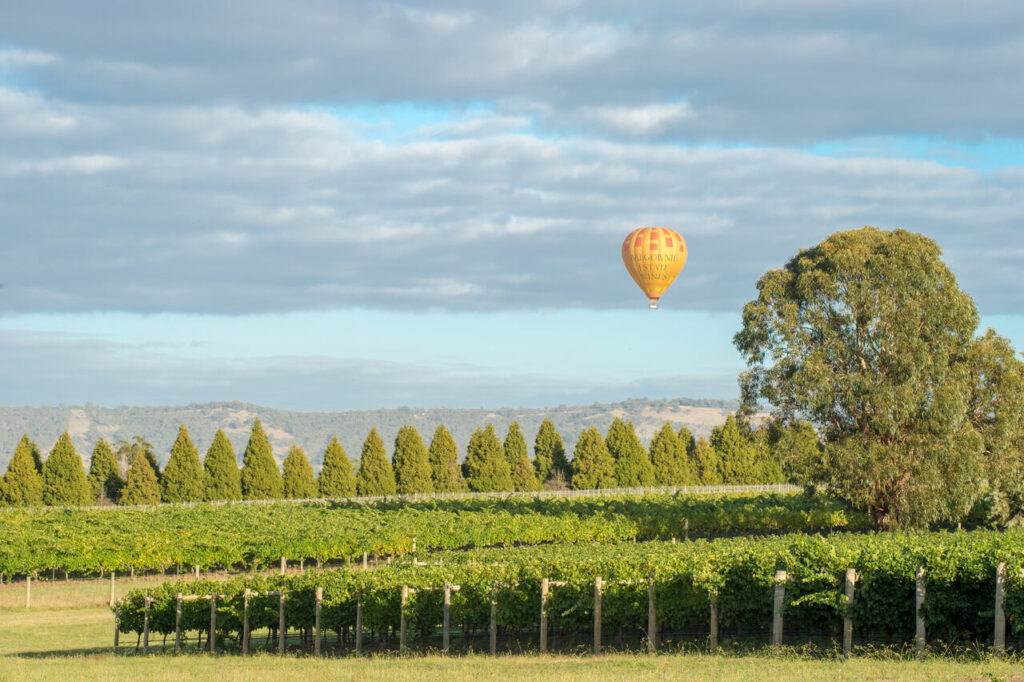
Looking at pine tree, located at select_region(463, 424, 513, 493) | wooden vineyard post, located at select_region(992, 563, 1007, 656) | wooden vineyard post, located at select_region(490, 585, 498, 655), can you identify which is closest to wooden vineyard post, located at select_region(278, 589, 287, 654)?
wooden vineyard post, located at select_region(490, 585, 498, 655)

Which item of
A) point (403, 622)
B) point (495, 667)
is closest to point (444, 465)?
point (403, 622)

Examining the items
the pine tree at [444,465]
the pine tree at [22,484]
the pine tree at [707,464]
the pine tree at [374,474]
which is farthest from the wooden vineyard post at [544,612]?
the pine tree at [707,464]

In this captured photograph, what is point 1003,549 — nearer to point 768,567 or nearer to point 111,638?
point 768,567

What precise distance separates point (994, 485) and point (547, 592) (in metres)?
28.5

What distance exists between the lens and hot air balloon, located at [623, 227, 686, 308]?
5253 centimetres

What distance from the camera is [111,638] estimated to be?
37.1m

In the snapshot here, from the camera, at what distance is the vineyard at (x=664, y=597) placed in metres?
20.0

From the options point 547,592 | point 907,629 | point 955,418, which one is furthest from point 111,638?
point 955,418

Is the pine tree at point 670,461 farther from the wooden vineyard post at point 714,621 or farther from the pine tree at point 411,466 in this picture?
the wooden vineyard post at point 714,621

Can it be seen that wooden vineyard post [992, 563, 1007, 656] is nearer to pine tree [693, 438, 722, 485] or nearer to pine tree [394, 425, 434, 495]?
pine tree [394, 425, 434, 495]

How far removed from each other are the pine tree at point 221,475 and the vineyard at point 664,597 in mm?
56844

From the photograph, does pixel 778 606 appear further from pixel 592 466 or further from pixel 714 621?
pixel 592 466

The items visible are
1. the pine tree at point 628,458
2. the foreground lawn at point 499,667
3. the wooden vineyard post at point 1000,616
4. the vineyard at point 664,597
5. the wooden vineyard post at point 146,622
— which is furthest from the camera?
the pine tree at point 628,458

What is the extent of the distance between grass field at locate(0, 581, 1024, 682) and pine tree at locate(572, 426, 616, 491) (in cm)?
6832
